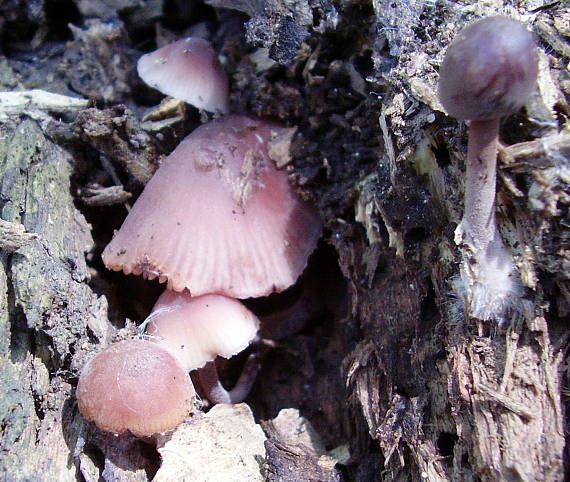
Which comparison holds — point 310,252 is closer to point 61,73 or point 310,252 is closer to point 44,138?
point 44,138

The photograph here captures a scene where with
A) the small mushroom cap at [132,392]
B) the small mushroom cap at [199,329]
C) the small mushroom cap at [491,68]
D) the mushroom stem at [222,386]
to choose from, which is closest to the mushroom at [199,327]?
the small mushroom cap at [199,329]

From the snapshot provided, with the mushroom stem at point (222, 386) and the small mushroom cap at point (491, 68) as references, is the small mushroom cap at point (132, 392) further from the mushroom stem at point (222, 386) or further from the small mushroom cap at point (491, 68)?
the small mushroom cap at point (491, 68)

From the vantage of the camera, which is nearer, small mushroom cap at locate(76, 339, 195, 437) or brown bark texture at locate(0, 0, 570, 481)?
brown bark texture at locate(0, 0, 570, 481)

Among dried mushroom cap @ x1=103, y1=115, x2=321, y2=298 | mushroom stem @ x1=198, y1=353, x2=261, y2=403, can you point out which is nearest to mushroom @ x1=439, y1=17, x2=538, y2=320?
dried mushroom cap @ x1=103, y1=115, x2=321, y2=298

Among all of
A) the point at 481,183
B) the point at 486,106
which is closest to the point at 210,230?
the point at 481,183

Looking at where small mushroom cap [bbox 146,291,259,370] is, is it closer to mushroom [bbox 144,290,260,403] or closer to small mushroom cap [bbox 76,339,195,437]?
mushroom [bbox 144,290,260,403]

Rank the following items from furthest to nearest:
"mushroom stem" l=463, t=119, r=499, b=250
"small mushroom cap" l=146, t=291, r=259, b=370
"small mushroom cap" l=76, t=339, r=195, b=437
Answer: "small mushroom cap" l=146, t=291, r=259, b=370, "small mushroom cap" l=76, t=339, r=195, b=437, "mushroom stem" l=463, t=119, r=499, b=250

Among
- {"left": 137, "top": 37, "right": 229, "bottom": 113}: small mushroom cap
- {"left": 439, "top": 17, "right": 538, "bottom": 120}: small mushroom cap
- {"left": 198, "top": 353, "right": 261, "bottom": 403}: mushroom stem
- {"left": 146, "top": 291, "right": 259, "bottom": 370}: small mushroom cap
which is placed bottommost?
{"left": 198, "top": 353, "right": 261, "bottom": 403}: mushroom stem

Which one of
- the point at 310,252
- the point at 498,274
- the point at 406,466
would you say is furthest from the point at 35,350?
the point at 498,274
